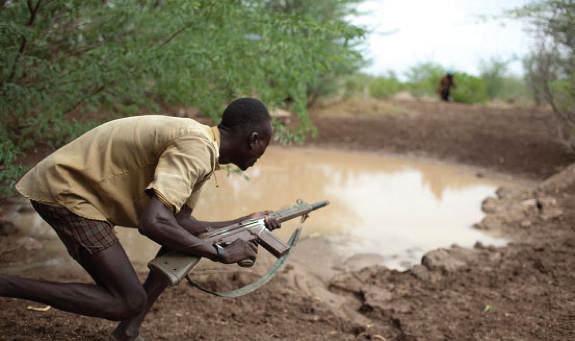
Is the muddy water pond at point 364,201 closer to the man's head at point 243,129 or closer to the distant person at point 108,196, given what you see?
the man's head at point 243,129

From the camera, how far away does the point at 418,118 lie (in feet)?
44.8

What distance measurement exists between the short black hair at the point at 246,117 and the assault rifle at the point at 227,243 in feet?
1.77

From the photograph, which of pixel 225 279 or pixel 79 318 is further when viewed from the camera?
pixel 225 279

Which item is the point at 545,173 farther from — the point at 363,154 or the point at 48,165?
the point at 48,165

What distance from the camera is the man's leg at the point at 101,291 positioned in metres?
2.09

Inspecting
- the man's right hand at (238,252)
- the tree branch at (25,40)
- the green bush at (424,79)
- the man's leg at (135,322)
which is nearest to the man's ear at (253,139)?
the man's right hand at (238,252)

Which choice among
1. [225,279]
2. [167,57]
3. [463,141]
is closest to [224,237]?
[225,279]

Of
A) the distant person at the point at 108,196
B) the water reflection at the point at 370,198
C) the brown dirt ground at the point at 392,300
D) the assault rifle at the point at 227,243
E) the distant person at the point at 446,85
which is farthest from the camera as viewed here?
the distant person at the point at 446,85

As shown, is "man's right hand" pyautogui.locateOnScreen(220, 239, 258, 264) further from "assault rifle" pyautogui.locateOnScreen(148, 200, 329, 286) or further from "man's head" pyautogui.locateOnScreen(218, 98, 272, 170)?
"man's head" pyautogui.locateOnScreen(218, 98, 272, 170)

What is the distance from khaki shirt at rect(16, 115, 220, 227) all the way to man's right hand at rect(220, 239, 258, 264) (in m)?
0.37

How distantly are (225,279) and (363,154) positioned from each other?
28.2ft

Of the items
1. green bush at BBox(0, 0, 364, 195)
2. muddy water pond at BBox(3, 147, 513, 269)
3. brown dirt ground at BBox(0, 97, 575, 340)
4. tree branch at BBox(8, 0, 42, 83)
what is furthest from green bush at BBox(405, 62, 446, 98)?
tree branch at BBox(8, 0, 42, 83)

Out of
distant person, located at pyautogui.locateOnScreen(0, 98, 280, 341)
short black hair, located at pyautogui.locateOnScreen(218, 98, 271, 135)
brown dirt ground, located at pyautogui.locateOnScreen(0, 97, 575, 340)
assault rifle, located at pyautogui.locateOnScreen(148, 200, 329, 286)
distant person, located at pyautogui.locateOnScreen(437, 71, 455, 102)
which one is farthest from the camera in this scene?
distant person, located at pyautogui.locateOnScreen(437, 71, 455, 102)

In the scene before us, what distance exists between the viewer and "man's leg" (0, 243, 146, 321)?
209 centimetres
